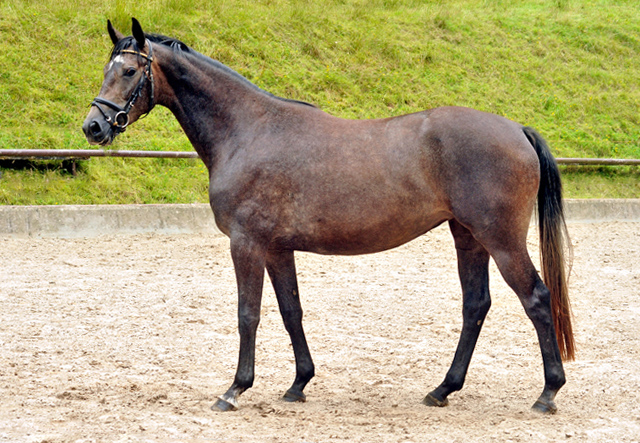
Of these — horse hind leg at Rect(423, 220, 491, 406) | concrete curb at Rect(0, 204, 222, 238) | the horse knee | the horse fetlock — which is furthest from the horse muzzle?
concrete curb at Rect(0, 204, 222, 238)

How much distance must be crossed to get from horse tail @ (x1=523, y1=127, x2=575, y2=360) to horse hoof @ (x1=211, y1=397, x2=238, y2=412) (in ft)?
6.20

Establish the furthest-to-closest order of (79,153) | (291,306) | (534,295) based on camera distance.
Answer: (79,153) < (291,306) < (534,295)

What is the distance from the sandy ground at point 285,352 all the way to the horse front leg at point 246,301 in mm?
134

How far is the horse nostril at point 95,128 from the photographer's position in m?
3.76

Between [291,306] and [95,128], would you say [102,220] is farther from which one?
[291,306]

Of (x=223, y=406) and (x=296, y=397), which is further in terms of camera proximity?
(x=296, y=397)

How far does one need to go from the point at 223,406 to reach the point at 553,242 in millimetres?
2100

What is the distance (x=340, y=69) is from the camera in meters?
14.5

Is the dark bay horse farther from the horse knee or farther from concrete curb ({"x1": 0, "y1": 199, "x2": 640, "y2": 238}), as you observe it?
concrete curb ({"x1": 0, "y1": 199, "x2": 640, "y2": 238})

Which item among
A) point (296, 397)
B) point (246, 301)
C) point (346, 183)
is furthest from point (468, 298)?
point (246, 301)

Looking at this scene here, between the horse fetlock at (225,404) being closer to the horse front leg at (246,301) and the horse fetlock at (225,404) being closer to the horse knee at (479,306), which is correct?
the horse front leg at (246,301)

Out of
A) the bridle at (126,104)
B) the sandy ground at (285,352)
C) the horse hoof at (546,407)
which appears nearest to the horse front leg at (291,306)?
the sandy ground at (285,352)

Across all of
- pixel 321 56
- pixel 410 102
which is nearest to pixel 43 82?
pixel 321 56

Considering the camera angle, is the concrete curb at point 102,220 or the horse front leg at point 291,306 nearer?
the horse front leg at point 291,306
